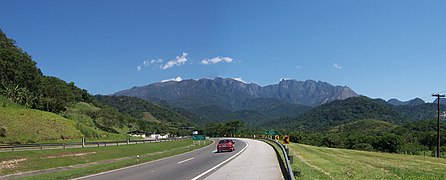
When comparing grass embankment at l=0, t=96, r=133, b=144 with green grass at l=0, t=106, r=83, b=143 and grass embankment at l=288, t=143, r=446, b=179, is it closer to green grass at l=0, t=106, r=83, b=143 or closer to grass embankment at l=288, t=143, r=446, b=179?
green grass at l=0, t=106, r=83, b=143

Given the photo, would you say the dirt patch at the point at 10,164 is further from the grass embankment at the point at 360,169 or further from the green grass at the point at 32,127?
the green grass at the point at 32,127

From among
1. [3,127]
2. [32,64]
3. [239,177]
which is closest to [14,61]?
[32,64]

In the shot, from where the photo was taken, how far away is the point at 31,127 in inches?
2261

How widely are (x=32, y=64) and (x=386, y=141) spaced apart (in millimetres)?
94370

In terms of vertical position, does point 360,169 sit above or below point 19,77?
below

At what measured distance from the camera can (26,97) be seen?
303 ft

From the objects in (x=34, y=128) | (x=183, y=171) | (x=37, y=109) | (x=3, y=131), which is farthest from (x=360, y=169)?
(x=37, y=109)

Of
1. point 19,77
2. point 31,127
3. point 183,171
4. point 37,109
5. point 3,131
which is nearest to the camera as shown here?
point 183,171

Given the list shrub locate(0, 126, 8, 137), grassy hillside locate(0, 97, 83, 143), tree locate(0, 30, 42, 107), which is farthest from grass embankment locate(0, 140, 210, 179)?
tree locate(0, 30, 42, 107)

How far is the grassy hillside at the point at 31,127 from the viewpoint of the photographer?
52375 millimetres

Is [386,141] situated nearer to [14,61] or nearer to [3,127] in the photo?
[3,127]

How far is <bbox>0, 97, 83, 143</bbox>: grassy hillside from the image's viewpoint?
172 feet

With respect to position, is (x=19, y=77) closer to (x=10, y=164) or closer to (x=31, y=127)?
(x=31, y=127)

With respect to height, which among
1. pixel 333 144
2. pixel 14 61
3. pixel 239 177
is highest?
pixel 14 61
